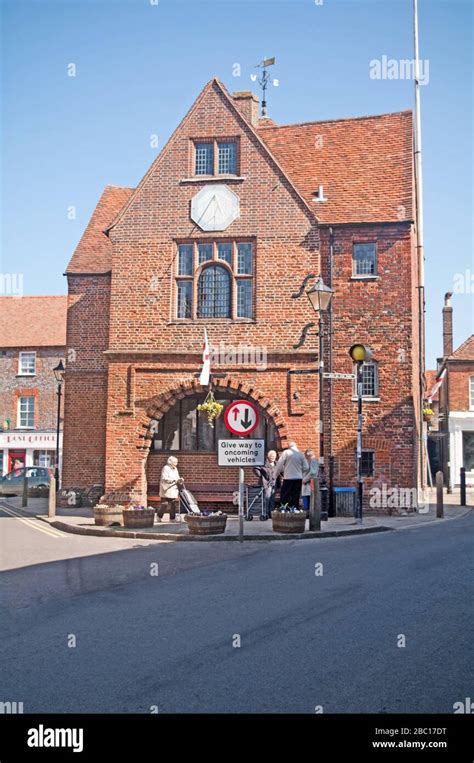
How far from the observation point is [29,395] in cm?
4906

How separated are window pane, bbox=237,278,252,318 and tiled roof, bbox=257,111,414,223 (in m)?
3.05

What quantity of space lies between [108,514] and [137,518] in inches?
41.9

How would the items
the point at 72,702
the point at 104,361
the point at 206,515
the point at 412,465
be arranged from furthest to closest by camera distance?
the point at 104,361 < the point at 412,465 < the point at 206,515 < the point at 72,702

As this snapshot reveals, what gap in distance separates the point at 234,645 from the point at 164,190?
58.9 feet

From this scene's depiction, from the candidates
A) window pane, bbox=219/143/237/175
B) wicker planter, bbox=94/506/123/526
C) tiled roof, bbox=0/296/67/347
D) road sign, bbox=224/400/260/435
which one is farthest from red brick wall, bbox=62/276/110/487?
tiled roof, bbox=0/296/67/347

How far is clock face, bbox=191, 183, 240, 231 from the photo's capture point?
23.2m

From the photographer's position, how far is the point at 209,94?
78.0 ft

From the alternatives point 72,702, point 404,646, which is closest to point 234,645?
point 404,646

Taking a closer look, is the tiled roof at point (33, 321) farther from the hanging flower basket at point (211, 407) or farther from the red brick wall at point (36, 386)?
the hanging flower basket at point (211, 407)

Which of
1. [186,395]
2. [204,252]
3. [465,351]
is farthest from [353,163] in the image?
[465,351]

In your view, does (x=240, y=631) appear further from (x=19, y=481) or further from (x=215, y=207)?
(x=19, y=481)

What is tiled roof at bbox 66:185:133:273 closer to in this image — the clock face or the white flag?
the clock face

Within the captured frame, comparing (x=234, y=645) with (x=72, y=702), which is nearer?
(x=72, y=702)

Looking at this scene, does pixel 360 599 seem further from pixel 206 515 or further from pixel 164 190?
pixel 164 190
